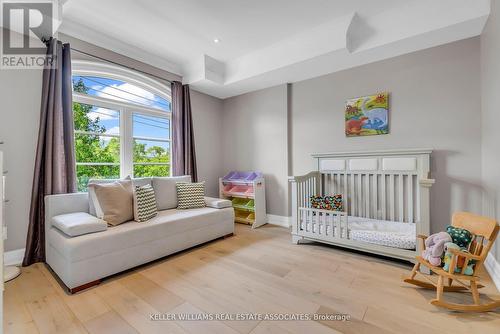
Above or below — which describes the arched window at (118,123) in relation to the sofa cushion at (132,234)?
above

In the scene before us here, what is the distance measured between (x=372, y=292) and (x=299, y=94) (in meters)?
2.81

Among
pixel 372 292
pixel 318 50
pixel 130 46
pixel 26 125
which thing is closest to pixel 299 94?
pixel 318 50

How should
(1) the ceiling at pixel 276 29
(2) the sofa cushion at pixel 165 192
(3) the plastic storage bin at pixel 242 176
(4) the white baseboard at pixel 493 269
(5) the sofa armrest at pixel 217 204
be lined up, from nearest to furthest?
(4) the white baseboard at pixel 493 269, (1) the ceiling at pixel 276 29, (2) the sofa cushion at pixel 165 192, (5) the sofa armrest at pixel 217 204, (3) the plastic storage bin at pixel 242 176

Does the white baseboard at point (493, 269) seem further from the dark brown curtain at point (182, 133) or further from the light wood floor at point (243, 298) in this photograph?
the dark brown curtain at point (182, 133)

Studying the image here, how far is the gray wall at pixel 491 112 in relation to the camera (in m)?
1.88

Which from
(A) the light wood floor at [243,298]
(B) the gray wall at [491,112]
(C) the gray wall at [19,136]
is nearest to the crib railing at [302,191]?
(A) the light wood floor at [243,298]

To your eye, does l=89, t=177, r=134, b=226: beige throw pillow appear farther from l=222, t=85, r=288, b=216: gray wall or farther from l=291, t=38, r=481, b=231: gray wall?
l=291, t=38, r=481, b=231: gray wall

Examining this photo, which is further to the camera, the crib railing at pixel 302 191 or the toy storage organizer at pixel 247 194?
the toy storage organizer at pixel 247 194

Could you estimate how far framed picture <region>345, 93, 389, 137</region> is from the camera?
2865 mm

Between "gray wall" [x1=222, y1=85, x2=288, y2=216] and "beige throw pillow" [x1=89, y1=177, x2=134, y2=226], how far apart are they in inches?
84.2

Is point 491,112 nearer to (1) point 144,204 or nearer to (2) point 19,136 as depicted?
(1) point 144,204

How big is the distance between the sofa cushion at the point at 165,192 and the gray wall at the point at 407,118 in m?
1.59

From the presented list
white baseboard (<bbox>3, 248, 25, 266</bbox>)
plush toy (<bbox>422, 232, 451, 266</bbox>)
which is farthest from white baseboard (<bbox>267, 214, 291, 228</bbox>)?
white baseboard (<bbox>3, 248, 25, 266</bbox>)

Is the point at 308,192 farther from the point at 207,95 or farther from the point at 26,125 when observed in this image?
the point at 26,125
